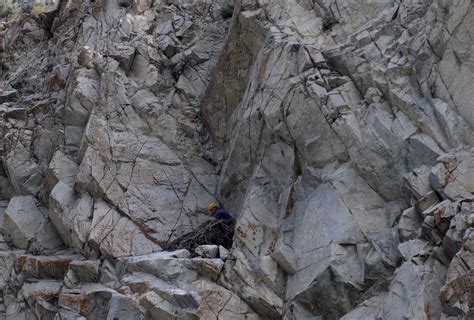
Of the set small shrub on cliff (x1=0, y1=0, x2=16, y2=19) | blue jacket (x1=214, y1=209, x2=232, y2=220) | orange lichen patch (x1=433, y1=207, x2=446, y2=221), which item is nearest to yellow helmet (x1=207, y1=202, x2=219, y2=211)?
blue jacket (x1=214, y1=209, x2=232, y2=220)

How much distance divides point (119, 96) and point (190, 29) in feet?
16.4

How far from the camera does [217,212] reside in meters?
23.2

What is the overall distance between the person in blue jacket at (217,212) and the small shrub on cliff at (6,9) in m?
28.3

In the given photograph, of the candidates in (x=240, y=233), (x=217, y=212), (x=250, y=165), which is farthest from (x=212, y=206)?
(x=240, y=233)

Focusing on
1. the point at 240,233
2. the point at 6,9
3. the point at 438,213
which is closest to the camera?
the point at 438,213

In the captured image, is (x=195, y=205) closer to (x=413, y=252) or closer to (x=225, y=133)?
(x=225, y=133)

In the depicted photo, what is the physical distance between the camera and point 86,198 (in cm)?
2517

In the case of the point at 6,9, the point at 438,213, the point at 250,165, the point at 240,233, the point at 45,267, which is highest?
the point at 438,213

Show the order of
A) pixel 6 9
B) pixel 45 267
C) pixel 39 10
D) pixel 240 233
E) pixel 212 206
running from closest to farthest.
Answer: pixel 240 233 → pixel 212 206 → pixel 45 267 → pixel 39 10 → pixel 6 9

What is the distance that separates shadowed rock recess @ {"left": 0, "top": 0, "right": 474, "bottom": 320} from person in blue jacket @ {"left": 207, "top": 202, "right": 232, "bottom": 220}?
450mm

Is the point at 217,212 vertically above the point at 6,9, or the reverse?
the point at 217,212

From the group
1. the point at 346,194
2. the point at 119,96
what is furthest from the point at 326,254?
the point at 119,96

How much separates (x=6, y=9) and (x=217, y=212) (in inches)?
1164

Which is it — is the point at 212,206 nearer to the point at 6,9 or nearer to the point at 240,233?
the point at 240,233
